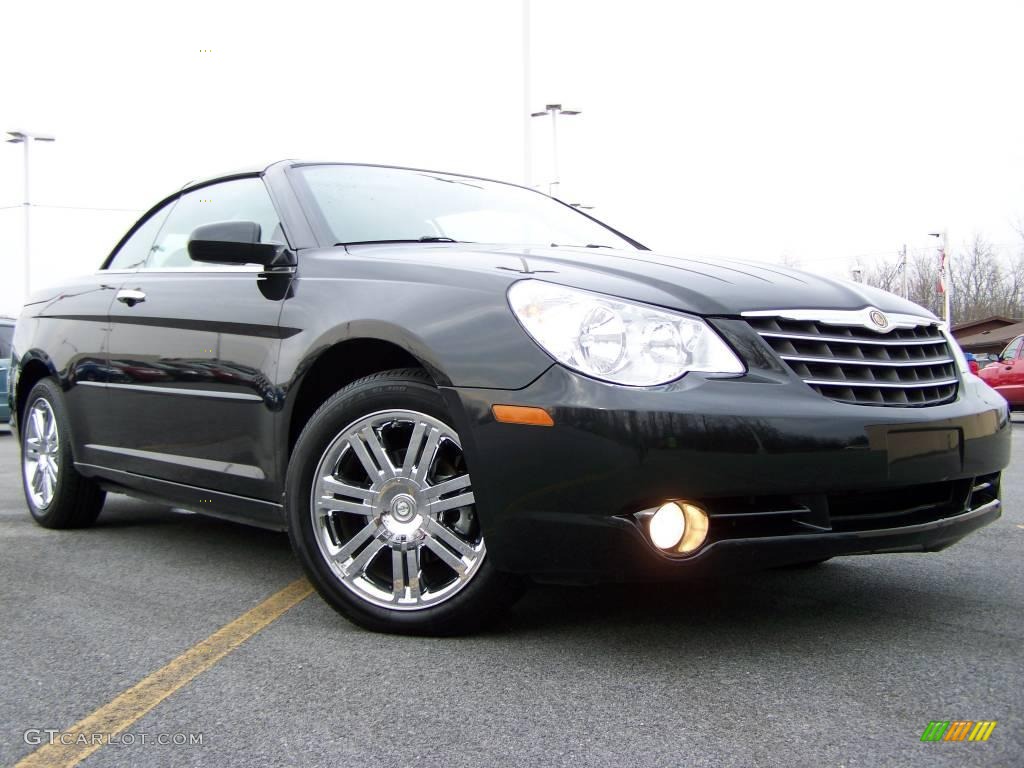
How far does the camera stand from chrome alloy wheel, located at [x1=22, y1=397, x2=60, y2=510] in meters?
5.08

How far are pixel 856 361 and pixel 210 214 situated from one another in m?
2.83

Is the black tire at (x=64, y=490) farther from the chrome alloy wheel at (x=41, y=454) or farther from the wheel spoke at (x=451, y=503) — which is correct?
the wheel spoke at (x=451, y=503)

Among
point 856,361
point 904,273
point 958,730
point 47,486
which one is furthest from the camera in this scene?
point 904,273

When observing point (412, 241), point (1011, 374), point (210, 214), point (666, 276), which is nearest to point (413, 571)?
point (666, 276)

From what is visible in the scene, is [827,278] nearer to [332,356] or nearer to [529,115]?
[332,356]

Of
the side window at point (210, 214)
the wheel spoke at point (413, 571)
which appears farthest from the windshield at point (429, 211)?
the wheel spoke at point (413, 571)

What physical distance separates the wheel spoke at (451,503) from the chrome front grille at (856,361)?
899 millimetres

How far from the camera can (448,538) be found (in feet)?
9.80

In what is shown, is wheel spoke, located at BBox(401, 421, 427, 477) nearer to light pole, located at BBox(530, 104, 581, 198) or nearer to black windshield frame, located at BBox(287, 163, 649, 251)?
black windshield frame, located at BBox(287, 163, 649, 251)

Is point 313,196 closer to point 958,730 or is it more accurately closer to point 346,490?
point 346,490

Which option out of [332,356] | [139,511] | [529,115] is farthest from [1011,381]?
[332,356]

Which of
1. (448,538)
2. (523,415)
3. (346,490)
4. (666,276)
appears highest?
(666,276)

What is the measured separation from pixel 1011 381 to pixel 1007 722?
16.3 metres

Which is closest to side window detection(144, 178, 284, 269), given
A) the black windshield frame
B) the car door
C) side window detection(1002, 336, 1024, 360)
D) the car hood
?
the car door
